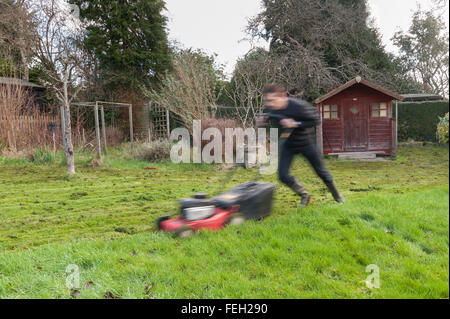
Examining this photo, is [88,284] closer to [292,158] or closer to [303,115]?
[292,158]

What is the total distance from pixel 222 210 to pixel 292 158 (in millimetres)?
1093

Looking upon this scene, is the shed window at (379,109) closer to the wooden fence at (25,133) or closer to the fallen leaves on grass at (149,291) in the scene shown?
the wooden fence at (25,133)

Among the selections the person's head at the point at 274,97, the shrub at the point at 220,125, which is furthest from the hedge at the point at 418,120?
the person's head at the point at 274,97

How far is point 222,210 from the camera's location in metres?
3.32

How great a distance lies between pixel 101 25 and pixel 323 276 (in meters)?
4.75

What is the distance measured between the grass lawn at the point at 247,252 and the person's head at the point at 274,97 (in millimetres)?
1187

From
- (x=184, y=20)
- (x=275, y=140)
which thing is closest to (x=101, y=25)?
(x=184, y=20)

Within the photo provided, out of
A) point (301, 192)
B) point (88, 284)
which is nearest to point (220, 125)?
point (301, 192)

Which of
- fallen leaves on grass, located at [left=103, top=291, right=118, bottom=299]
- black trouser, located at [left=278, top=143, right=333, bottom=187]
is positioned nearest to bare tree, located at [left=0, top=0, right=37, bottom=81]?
black trouser, located at [left=278, top=143, right=333, bottom=187]

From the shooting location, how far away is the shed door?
11.5 m

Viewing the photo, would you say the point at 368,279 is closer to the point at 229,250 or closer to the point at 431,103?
the point at 229,250

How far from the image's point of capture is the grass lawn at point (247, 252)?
2.18m

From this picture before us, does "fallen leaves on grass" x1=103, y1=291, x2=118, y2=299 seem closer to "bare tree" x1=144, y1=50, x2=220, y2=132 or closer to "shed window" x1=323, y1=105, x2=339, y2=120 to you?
"bare tree" x1=144, y1=50, x2=220, y2=132
